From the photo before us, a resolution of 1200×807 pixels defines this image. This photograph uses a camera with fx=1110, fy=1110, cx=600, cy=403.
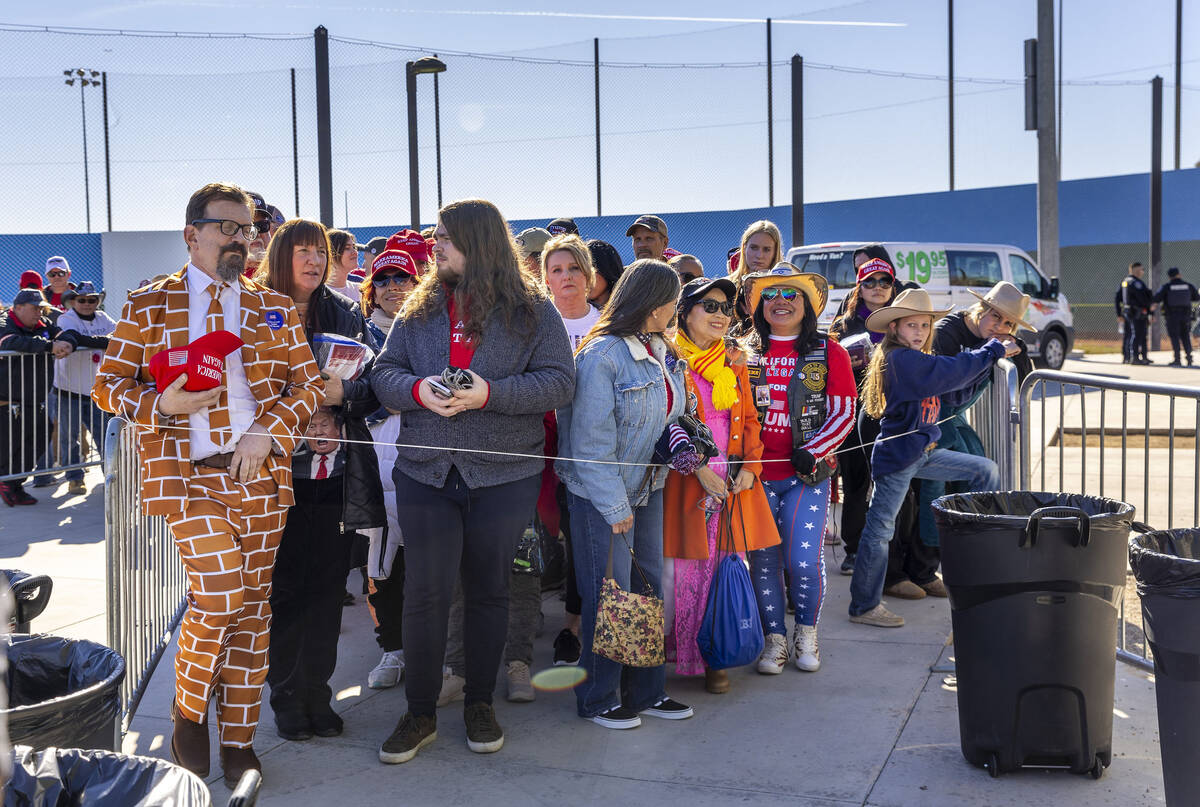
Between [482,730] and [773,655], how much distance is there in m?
1.48

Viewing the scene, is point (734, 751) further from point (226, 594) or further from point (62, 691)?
point (62, 691)

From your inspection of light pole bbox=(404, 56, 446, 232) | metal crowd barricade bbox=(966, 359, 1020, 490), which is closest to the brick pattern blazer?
metal crowd barricade bbox=(966, 359, 1020, 490)

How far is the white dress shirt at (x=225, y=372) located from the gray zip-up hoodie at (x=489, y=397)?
48cm

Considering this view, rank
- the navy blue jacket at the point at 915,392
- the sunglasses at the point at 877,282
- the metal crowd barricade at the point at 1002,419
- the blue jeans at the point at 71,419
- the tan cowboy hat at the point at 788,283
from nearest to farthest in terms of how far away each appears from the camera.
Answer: the tan cowboy hat at the point at 788,283
the navy blue jacket at the point at 915,392
the metal crowd barricade at the point at 1002,419
the sunglasses at the point at 877,282
the blue jeans at the point at 71,419

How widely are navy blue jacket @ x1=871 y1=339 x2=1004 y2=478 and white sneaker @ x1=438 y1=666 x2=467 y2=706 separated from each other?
2297 mm

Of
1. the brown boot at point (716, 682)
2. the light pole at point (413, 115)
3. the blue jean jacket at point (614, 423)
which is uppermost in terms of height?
the light pole at point (413, 115)

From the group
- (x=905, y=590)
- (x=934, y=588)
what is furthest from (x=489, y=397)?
(x=934, y=588)

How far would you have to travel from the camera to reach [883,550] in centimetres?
550

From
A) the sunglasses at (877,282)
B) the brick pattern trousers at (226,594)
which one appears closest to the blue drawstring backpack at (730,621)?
the brick pattern trousers at (226,594)

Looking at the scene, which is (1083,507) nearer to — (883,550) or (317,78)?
(883,550)

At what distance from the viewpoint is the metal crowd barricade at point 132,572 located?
3.94m

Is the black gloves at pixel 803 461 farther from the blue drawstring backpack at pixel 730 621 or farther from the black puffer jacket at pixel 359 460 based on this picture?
the black puffer jacket at pixel 359 460

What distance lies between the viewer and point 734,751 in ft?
13.0

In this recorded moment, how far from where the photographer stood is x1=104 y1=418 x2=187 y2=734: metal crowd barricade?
394cm
